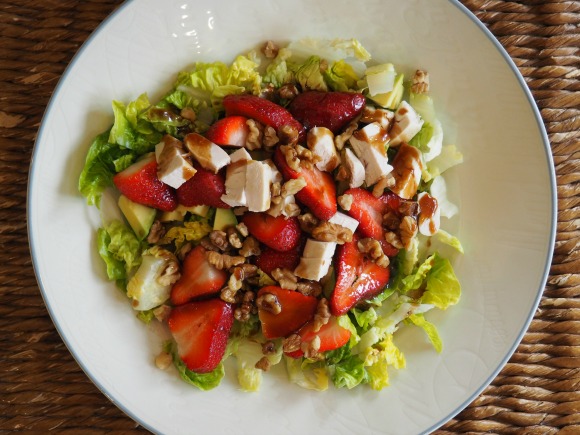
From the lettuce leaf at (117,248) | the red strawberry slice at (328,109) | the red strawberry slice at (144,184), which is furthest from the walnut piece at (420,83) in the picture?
the lettuce leaf at (117,248)

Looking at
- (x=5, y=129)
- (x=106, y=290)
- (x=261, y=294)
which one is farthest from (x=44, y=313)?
(x=261, y=294)

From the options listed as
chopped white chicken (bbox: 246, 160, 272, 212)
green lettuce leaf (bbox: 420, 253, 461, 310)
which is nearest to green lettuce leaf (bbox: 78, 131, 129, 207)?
chopped white chicken (bbox: 246, 160, 272, 212)

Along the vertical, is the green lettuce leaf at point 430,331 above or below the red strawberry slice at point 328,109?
below

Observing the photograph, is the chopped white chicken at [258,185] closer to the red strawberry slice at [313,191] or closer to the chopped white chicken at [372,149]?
the red strawberry slice at [313,191]

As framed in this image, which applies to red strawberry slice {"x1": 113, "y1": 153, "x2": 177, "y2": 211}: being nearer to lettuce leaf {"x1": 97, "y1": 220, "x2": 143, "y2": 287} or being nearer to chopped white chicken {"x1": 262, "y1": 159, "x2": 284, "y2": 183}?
lettuce leaf {"x1": 97, "y1": 220, "x2": 143, "y2": 287}

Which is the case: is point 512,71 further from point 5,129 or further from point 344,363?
point 5,129

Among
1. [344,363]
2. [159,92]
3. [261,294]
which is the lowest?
[344,363]

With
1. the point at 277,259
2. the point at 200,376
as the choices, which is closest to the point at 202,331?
the point at 200,376

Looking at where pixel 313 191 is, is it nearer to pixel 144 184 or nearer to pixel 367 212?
pixel 367 212
